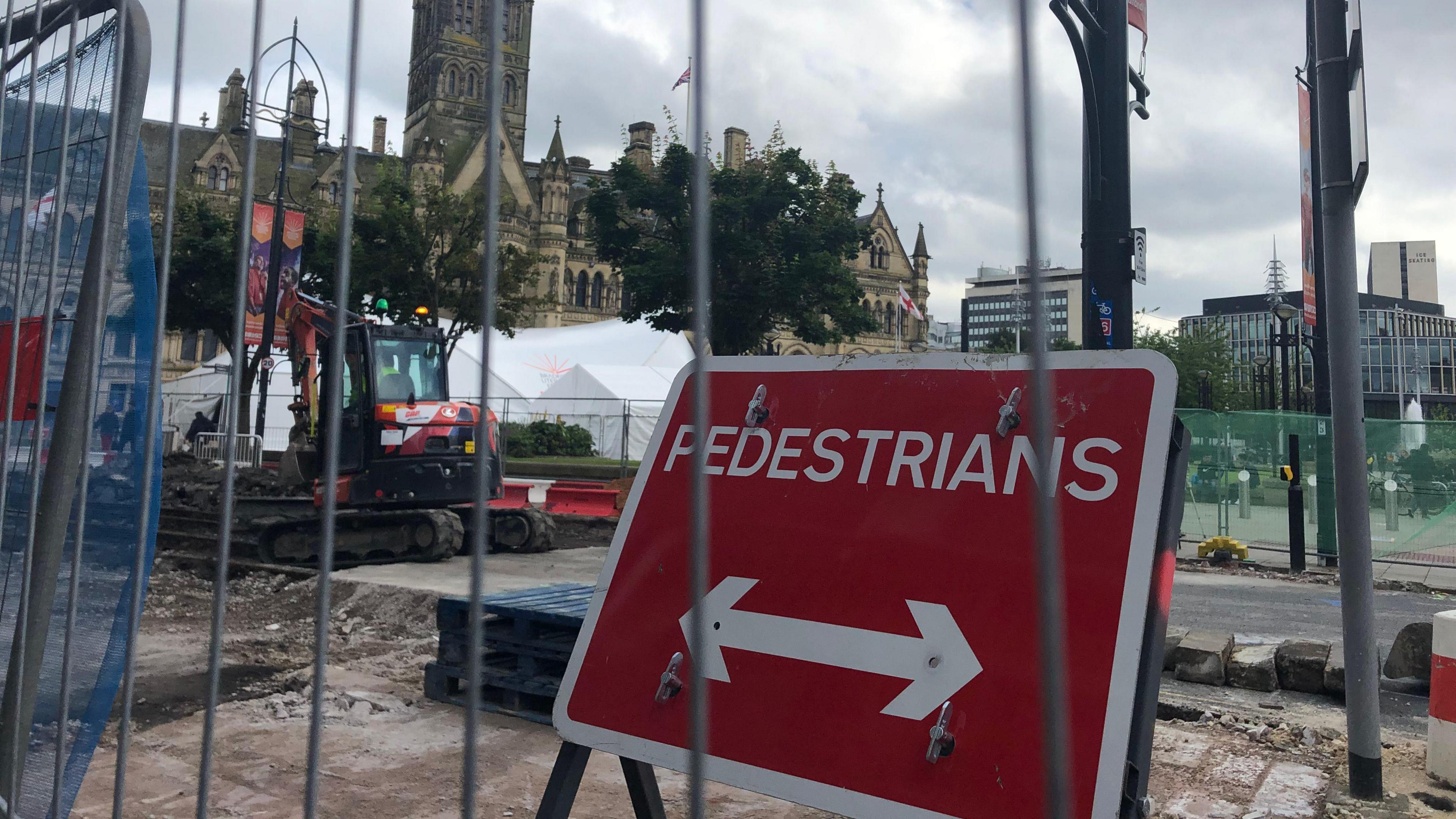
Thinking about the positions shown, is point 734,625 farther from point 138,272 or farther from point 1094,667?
point 138,272

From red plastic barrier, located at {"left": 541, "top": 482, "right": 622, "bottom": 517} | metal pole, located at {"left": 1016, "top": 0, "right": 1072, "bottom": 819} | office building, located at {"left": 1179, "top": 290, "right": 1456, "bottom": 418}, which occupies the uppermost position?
office building, located at {"left": 1179, "top": 290, "right": 1456, "bottom": 418}

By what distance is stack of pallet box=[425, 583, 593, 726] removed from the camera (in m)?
5.66

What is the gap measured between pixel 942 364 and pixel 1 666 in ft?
8.93

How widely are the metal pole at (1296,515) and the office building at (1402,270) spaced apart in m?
108

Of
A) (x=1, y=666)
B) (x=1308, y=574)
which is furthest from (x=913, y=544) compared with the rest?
(x=1308, y=574)

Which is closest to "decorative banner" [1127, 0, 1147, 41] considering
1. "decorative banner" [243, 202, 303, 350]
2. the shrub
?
"decorative banner" [243, 202, 303, 350]

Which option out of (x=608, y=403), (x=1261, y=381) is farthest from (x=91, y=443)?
(x=1261, y=381)

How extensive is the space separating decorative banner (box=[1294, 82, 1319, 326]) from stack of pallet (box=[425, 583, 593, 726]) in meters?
6.64

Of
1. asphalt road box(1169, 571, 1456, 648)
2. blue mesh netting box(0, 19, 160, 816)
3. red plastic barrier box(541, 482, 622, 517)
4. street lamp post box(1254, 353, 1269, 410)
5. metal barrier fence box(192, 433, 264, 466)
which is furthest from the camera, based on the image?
street lamp post box(1254, 353, 1269, 410)

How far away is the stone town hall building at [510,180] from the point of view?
176ft

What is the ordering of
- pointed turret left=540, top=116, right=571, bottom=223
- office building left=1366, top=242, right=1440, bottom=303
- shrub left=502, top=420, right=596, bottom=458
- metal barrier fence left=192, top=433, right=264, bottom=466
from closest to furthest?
1. metal barrier fence left=192, top=433, right=264, bottom=466
2. shrub left=502, top=420, right=596, bottom=458
3. pointed turret left=540, top=116, right=571, bottom=223
4. office building left=1366, top=242, right=1440, bottom=303

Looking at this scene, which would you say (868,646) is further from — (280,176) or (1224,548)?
(280,176)

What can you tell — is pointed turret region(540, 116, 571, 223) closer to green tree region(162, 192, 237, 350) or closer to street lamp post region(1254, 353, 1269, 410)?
green tree region(162, 192, 237, 350)

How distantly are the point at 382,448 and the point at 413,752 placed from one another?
769 cm
